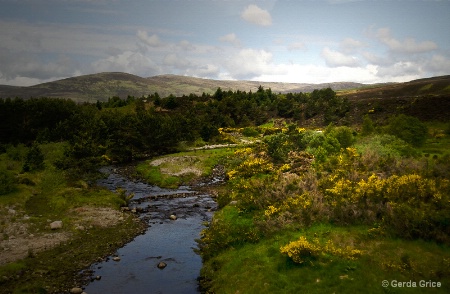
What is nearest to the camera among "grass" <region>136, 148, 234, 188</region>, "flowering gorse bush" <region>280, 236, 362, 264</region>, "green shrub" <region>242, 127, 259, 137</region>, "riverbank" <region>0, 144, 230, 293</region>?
"flowering gorse bush" <region>280, 236, 362, 264</region>

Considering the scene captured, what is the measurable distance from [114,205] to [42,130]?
43.7 meters

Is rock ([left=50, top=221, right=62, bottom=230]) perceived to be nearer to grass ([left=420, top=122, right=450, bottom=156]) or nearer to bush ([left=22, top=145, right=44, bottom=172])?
bush ([left=22, top=145, right=44, bottom=172])

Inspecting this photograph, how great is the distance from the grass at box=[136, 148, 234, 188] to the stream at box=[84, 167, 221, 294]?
6727mm

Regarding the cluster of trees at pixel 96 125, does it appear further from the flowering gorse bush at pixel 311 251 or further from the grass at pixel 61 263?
the flowering gorse bush at pixel 311 251

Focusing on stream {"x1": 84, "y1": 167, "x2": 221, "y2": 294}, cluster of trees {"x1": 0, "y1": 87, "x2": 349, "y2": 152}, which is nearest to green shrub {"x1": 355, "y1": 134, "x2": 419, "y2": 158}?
stream {"x1": 84, "y1": 167, "x2": 221, "y2": 294}

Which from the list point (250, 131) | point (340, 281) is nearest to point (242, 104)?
point (250, 131)

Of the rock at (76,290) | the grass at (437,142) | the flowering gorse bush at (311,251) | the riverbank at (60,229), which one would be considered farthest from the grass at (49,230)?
the grass at (437,142)

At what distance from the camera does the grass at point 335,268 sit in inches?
691

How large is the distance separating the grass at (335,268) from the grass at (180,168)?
29.2 metres

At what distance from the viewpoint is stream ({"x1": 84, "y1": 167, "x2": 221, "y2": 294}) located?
22.8 metres

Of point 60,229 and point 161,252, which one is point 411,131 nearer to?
point 161,252

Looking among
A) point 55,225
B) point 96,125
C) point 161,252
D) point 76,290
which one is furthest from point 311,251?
point 96,125

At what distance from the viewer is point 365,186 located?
85.5 ft

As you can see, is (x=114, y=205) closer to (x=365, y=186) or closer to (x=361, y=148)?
(x=365, y=186)
